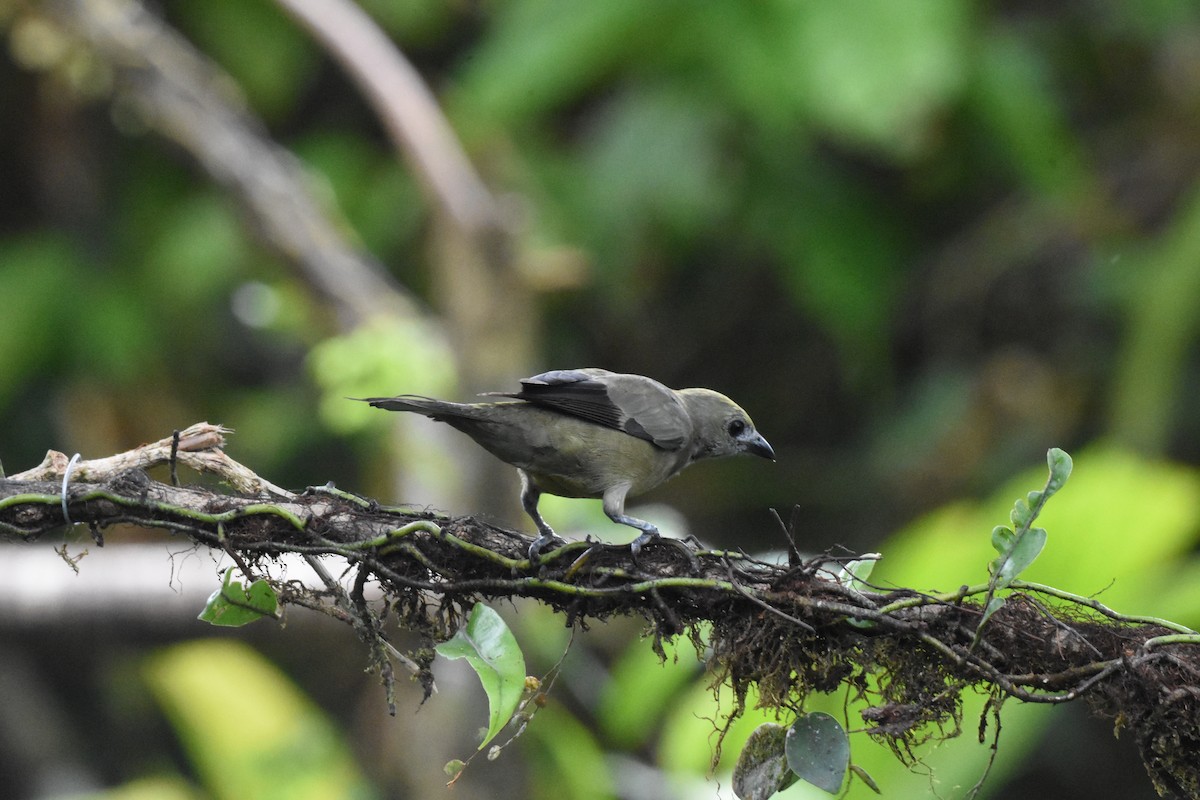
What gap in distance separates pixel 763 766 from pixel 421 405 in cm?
107

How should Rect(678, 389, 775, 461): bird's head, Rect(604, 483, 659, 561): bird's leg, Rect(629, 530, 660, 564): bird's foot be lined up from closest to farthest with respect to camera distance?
1. Rect(629, 530, 660, 564): bird's foot
2. Rect(604, 483, 659, 561): bird's leg
3. Rect(678, 389, 775, 461): bird's head

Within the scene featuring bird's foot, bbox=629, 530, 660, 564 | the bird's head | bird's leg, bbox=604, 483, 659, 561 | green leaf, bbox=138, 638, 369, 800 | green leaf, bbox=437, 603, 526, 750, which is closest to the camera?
green leaf, bbox=437, 603, 526, 750

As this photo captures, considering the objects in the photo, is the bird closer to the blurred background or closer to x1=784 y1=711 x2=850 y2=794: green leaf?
x1=784 y1=711 x2=850 y2=794: green leaf

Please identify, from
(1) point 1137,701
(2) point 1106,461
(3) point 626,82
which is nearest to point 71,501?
(1) point 1137,701

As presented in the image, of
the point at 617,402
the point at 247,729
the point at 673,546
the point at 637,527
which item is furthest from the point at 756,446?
the point at 247,729

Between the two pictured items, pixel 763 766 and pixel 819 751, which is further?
pixel 763 766

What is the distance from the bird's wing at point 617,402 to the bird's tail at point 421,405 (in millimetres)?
167

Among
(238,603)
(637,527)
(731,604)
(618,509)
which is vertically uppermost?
(618,509)

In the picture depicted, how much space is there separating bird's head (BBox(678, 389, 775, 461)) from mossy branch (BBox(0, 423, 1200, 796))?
1.25 metres

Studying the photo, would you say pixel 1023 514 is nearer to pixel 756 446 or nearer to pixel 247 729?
pixel 756 446

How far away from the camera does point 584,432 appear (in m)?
3.35

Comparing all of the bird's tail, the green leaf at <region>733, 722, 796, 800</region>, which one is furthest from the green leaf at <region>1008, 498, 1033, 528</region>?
the bird's tail

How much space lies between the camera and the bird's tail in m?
2.76

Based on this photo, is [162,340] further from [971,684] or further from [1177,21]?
[971,684]
